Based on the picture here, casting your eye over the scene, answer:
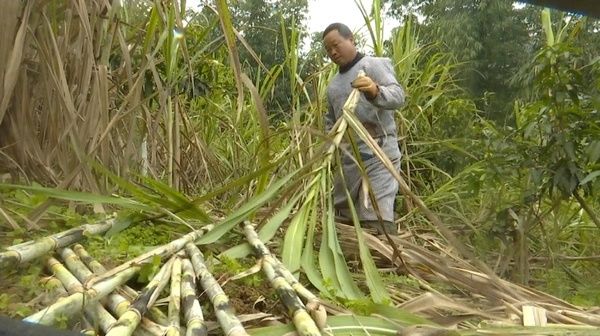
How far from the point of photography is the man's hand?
2479 mm

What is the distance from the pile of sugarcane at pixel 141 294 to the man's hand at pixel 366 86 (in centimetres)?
133

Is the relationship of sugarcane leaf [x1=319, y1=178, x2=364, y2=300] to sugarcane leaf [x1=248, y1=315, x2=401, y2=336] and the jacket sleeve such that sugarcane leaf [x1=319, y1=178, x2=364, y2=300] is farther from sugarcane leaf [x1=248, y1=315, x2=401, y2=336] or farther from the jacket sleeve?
the jacket sleeve

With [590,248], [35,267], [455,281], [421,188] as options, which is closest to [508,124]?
[590,248]

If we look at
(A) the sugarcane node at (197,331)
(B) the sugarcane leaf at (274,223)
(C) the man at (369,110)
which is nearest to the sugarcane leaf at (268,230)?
(B) the sugarcane leaf at (274,223)

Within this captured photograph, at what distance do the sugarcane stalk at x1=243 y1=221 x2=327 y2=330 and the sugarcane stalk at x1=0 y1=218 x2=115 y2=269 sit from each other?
1.01 feet

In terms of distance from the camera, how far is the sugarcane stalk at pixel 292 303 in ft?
3.16

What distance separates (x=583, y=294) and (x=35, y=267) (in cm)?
145

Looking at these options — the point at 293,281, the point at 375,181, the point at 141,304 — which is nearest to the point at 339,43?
the point at 375,181

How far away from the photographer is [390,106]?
258 centimetres

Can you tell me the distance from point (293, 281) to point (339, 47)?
1.85m

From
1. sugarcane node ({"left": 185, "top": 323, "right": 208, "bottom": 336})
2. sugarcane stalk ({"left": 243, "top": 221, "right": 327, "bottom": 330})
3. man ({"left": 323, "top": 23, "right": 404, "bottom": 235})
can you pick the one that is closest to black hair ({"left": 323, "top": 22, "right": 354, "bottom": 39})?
man ({"left": 323, "top": 23, "right": 404, "bottom": 235})

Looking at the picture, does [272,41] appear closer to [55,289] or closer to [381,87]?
[381,87]

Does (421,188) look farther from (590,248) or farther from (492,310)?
(492,310)

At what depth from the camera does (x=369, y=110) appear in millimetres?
2736
